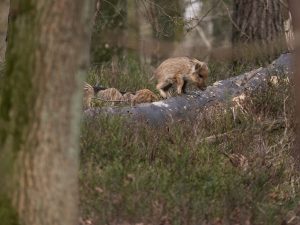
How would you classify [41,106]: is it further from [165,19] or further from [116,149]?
[165,19]

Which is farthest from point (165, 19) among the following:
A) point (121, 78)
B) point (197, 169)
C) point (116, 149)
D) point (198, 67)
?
point (197, 169)

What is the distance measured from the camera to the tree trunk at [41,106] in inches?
258

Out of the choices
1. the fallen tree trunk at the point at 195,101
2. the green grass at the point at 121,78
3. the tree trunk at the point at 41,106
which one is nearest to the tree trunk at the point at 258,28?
the green grass at the point at 121,78

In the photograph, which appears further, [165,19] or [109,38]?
[109,38]

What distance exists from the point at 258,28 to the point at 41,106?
10086 mm

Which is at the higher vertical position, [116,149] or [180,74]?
[180,74]

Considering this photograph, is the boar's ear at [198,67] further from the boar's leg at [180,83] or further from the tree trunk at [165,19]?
the tree trunk at [165,19]

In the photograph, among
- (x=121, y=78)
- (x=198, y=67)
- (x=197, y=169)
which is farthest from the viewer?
(x=121, y=78)

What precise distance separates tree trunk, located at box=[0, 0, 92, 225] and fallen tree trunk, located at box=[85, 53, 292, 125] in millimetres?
3447

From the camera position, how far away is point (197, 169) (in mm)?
9188

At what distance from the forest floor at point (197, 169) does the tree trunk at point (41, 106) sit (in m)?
1.40

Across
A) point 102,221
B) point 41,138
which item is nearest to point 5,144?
point 41,138

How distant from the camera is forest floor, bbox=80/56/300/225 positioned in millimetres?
8227

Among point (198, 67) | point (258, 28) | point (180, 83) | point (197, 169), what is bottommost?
point (197, 169)
